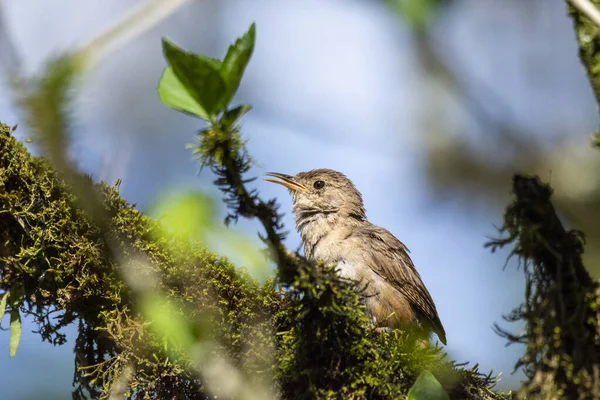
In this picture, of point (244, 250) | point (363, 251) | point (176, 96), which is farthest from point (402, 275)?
point (176, 96)

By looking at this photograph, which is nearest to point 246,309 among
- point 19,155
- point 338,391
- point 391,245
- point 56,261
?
point 338,391

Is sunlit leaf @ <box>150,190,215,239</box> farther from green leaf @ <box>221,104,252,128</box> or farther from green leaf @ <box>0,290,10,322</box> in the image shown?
green leaf @ <box>0,290,10,322</box>

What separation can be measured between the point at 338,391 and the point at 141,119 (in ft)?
12.2

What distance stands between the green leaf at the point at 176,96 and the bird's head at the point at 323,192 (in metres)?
3.34

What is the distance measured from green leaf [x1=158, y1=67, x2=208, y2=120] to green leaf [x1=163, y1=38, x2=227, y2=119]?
0.02 metres

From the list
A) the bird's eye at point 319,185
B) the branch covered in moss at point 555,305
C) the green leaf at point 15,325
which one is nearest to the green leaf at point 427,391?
the branch covered in moss at point 555,305

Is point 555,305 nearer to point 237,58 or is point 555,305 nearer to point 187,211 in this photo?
point 237,58

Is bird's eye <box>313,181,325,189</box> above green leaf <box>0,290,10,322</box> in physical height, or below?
above

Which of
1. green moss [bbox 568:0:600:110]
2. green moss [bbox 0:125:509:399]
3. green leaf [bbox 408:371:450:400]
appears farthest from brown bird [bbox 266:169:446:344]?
green moss [bbox 568:0:600:110]

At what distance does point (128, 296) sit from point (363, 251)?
6.94ft

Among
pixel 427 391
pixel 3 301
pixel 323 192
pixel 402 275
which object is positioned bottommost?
pixel 427 391

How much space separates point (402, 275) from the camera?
181 inches

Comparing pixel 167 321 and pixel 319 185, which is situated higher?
pixel 319 185

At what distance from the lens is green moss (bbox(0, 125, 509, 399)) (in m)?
2.77
